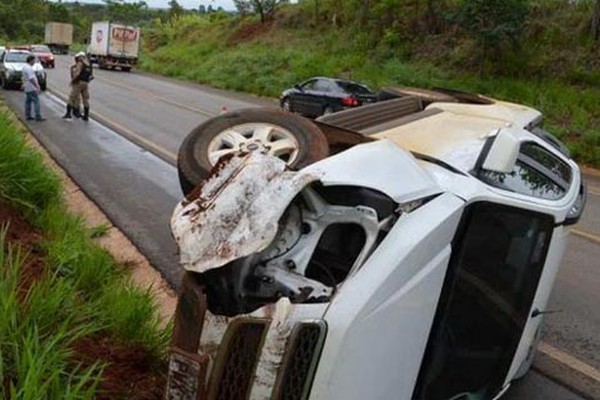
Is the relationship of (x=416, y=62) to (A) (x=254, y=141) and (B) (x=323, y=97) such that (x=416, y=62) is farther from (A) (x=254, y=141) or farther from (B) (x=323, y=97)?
(A) (x=254, y=141)

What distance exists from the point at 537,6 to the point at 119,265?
2147cm

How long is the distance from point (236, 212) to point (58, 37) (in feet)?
228

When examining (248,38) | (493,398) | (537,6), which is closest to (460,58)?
(537,6)

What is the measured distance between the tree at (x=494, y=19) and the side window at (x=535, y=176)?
60.6 feet

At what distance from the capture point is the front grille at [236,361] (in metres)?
2.40

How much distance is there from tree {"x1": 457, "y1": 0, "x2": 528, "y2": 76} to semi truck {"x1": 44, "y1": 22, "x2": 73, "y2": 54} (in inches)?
2104

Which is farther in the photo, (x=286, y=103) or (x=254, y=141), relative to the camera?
(x=286, y=103)

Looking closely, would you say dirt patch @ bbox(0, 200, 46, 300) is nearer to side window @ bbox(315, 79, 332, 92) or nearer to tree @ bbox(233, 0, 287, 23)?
side window @ bbox(315, 79, 332, 92)

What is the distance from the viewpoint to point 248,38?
40438mm

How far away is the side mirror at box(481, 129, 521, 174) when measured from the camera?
3102 mm

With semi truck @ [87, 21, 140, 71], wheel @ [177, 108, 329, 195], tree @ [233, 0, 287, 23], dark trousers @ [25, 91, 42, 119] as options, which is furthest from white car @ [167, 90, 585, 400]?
semi truck @ [87, 21, 140, 71]

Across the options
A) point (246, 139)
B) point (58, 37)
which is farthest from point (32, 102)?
point (58, 37)

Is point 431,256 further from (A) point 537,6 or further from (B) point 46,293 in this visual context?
(A) point 537,6

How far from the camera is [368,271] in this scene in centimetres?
240
